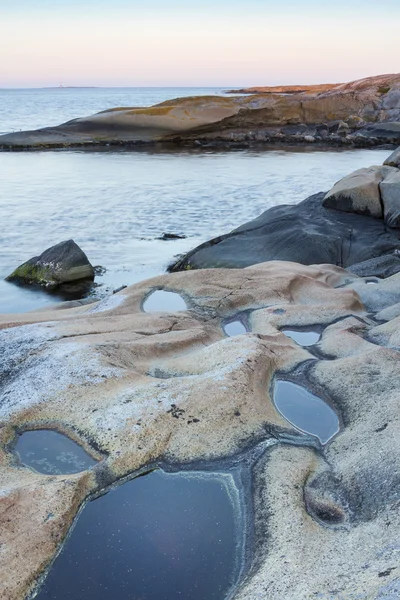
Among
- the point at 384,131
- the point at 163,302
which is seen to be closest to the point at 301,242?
the point at 163,302

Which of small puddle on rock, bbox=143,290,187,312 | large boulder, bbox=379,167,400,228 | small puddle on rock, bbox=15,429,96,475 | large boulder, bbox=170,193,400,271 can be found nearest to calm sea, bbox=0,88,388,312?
large boulder, bbox=170,193,400,271

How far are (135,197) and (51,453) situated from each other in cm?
1371

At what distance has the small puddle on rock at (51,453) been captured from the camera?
3287mm

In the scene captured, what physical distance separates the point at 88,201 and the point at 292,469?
13688 mm

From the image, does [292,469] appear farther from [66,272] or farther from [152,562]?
[66,272]

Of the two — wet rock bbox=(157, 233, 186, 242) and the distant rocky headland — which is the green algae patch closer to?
wet rock bbox=(157, 233, 186, 242)

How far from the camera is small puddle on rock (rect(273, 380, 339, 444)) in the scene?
3635mm

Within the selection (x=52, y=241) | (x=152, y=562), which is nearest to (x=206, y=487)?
(x=152, y=562)

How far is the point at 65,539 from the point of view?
275 cm

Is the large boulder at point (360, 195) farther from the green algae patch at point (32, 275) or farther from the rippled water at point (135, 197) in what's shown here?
the green algae patch at point (32, 275)

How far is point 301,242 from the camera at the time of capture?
9.04 metres

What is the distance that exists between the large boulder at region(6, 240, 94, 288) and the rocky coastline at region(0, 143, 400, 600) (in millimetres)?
2727

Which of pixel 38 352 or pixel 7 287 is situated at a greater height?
pixel 38 352

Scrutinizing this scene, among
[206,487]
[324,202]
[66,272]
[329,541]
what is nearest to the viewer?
[329,541]
